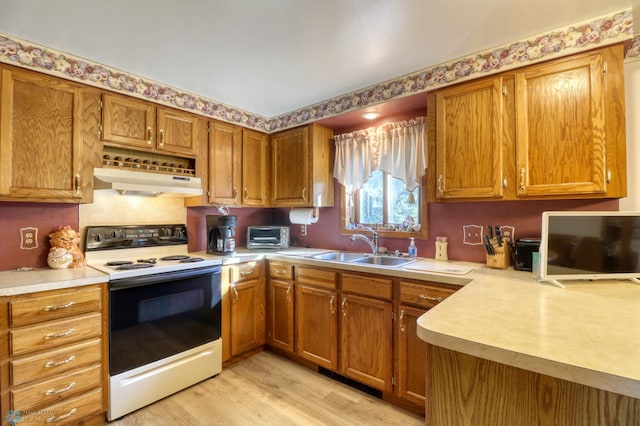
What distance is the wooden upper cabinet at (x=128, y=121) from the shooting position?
213cm

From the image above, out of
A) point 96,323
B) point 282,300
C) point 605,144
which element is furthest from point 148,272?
point 605,144

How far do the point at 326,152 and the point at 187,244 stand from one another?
1.61 m

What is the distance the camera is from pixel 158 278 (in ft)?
6.65

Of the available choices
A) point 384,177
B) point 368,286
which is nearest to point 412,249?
point 368,286

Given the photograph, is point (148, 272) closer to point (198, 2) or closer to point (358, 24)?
point (198, 2)

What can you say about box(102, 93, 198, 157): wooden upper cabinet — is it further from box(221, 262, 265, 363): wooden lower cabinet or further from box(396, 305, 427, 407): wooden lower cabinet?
box(396, 305, 427, 407): wooden lower cabinet

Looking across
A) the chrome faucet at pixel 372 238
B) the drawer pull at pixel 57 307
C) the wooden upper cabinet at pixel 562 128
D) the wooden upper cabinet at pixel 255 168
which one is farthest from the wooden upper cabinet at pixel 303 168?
the drawer pull at pixel 57 307

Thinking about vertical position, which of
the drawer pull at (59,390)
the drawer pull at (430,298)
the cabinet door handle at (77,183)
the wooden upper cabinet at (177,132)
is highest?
the wooden upper cabinet at (177,132)

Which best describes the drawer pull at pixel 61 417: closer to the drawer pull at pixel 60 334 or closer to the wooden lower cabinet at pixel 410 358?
the drawer pull at pixel 60 334

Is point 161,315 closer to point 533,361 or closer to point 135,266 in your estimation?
point 135,266

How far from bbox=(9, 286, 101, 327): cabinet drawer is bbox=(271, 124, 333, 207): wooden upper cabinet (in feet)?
5.72

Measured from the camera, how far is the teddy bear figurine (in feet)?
6.61

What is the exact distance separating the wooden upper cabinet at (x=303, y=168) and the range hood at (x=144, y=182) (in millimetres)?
839

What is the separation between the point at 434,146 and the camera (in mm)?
2094
